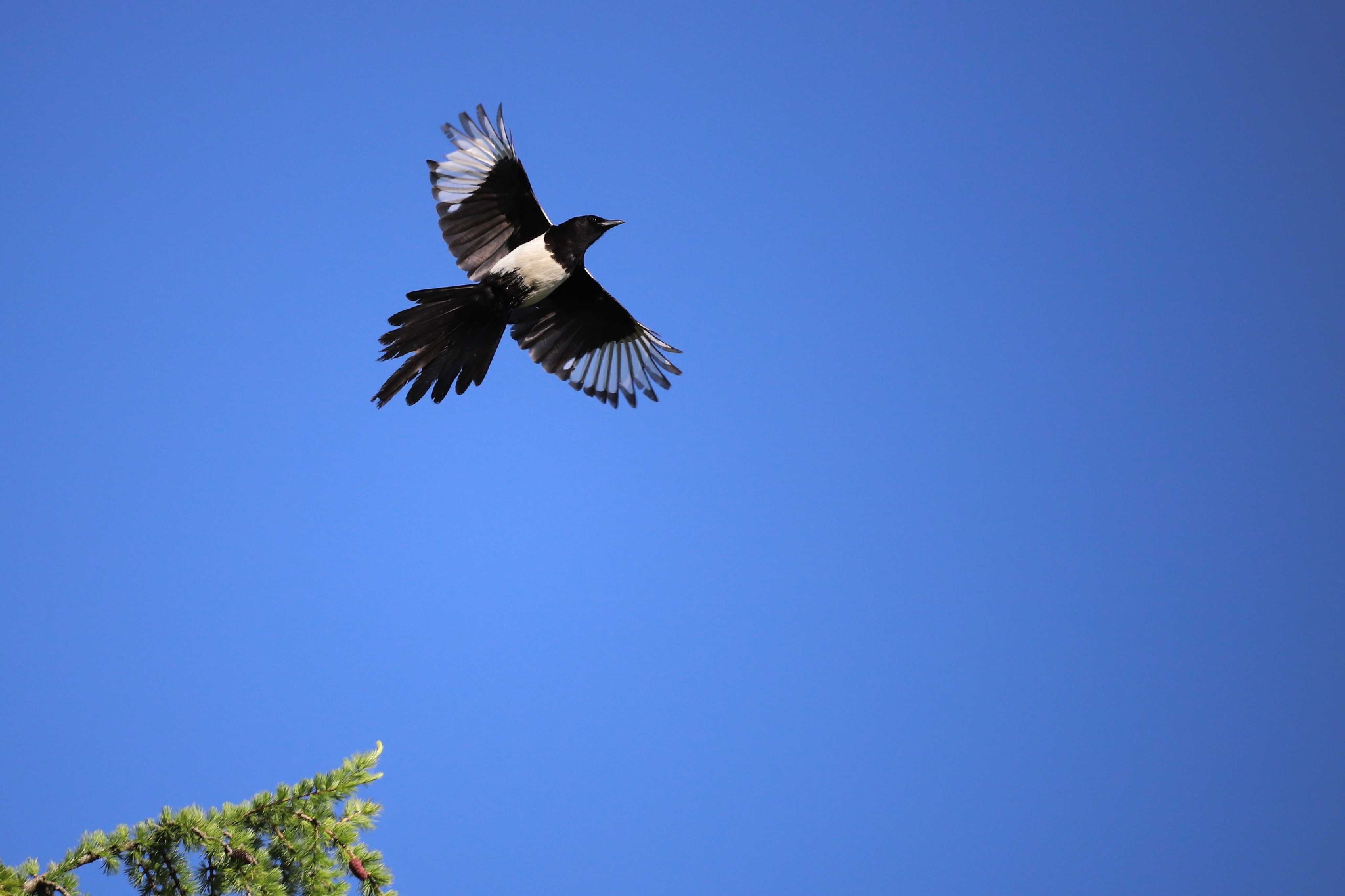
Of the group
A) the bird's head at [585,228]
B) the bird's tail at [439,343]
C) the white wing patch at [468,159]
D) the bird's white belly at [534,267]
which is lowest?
the bird's tail at [439,343]

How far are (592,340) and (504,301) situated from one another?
3.59 ft

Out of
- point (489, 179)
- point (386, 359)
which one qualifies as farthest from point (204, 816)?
point (489, 179)

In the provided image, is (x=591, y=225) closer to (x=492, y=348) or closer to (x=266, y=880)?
(x=492, y=348)

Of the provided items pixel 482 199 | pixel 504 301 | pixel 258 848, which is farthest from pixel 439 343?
pixel 258 848

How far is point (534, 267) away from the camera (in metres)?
3.99

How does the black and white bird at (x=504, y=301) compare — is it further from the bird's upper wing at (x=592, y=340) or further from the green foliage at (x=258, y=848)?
the green foliage at (x=258, y=848)

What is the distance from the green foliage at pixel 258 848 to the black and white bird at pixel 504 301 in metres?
1.41

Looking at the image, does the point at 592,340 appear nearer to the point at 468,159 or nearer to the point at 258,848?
the point at 468,159

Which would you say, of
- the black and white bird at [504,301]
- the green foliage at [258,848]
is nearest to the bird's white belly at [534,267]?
the black and white bird at [504,301]

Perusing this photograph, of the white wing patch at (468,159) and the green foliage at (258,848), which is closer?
the green foliage at (258,848)

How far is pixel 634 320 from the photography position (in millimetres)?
4938

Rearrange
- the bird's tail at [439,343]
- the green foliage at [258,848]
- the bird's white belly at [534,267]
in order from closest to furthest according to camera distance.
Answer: the green foliage at [258,848], the bird's tail at [439,343], the bird's white belly at [534,267]

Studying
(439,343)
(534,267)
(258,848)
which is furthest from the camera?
(534,267)

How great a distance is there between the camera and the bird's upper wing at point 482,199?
4.08 meters
